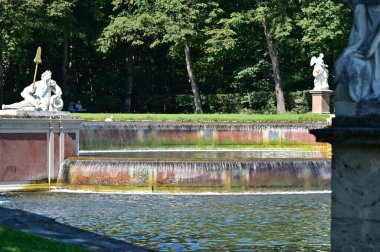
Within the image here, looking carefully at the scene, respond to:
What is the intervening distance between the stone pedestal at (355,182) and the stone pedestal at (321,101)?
36.8 metres

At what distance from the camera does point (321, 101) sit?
147 feet

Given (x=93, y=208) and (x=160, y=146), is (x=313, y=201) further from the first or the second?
(x=160, y=146)

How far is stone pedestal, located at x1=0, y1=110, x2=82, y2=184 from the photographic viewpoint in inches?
854

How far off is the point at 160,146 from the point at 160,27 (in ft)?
50.3

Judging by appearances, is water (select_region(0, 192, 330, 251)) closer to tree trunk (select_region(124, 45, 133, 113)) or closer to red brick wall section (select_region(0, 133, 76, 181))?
red brick wall section (select_region(0, 133, 76, 181))

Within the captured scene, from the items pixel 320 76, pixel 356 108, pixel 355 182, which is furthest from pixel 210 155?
pixel 356 108

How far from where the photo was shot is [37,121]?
22.3 meters

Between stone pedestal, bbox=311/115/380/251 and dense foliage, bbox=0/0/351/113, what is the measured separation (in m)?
38.4

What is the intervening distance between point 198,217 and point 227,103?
3636 centimetres

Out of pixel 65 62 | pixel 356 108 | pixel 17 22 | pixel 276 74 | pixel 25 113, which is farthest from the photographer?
pixel 65 62

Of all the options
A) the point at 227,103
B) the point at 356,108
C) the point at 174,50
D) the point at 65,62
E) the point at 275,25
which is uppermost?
the point at 275,25

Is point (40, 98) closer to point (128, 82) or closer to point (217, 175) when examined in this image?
point (217, 175)

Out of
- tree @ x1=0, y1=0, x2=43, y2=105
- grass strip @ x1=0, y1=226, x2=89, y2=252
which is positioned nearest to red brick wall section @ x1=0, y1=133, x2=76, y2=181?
grass strip @ x1=0, y1=226, x2=89, y2=252

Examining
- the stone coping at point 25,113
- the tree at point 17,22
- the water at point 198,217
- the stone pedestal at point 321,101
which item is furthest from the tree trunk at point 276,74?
the water at point 198,217
